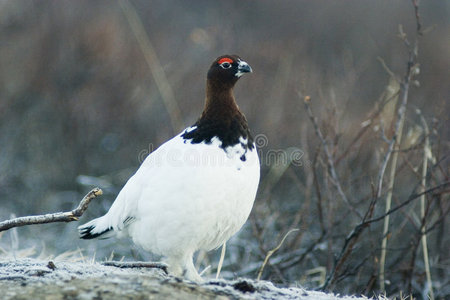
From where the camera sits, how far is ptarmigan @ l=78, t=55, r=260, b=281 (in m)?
2.62

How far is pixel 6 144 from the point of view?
21.2 feet

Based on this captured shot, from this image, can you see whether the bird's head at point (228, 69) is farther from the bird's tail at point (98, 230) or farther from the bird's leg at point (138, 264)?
the bird's leg at point (138, 264)

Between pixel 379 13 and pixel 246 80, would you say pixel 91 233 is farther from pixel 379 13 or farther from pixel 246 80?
pixel 379 13

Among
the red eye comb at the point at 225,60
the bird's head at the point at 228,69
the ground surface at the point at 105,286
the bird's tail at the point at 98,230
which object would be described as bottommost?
the ground surface at the point at 105,286

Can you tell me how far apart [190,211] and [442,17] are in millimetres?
9092

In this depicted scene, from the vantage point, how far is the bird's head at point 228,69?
3.03 meters

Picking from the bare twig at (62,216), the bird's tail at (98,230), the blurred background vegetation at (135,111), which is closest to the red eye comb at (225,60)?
the bird's tail at (98,230)

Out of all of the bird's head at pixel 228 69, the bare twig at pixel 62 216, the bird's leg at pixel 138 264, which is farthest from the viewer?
the bird's head at pixel 228 69

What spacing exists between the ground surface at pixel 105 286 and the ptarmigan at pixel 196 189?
48cm

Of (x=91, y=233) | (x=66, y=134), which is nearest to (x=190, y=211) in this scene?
(x=91, y=233)

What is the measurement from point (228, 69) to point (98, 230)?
109cm

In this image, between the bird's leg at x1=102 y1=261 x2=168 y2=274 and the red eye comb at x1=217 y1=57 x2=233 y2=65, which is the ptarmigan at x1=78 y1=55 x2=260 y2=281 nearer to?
the red eye comb at x1=217 y1=57 x2=233 y2=65

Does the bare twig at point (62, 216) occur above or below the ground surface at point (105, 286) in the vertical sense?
above

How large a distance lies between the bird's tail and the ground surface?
30.5 inches
